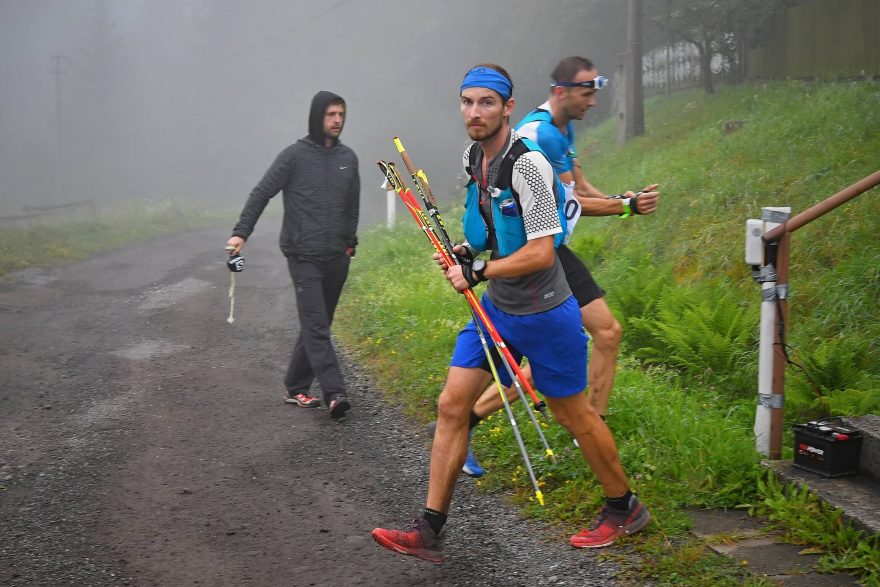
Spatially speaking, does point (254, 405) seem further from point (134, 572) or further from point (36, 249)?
point (36, 249)

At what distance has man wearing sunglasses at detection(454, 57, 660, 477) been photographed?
17.4 feet

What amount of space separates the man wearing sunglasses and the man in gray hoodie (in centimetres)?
223

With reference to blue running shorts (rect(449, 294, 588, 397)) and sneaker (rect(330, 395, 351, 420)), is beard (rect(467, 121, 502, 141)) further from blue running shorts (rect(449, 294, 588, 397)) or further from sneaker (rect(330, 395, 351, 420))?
sneaker (rect(330, 395, 351, 420))

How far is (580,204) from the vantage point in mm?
5430

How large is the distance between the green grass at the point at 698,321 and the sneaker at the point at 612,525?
8 centimetres

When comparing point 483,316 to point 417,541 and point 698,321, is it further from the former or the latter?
point 698,321

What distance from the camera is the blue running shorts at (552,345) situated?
430cm

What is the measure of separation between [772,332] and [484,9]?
3938cm

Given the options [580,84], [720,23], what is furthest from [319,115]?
[720,23]

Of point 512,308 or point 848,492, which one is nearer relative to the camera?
point 512,308

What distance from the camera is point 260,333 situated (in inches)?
409

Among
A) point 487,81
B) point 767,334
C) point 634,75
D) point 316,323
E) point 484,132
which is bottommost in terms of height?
point 316,323

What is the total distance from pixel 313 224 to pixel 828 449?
166 inches

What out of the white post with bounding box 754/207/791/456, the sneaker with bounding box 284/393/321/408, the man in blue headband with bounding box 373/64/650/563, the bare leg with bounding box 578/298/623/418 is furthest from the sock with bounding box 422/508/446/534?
the sneaker with bounding box 284/393/321/408
